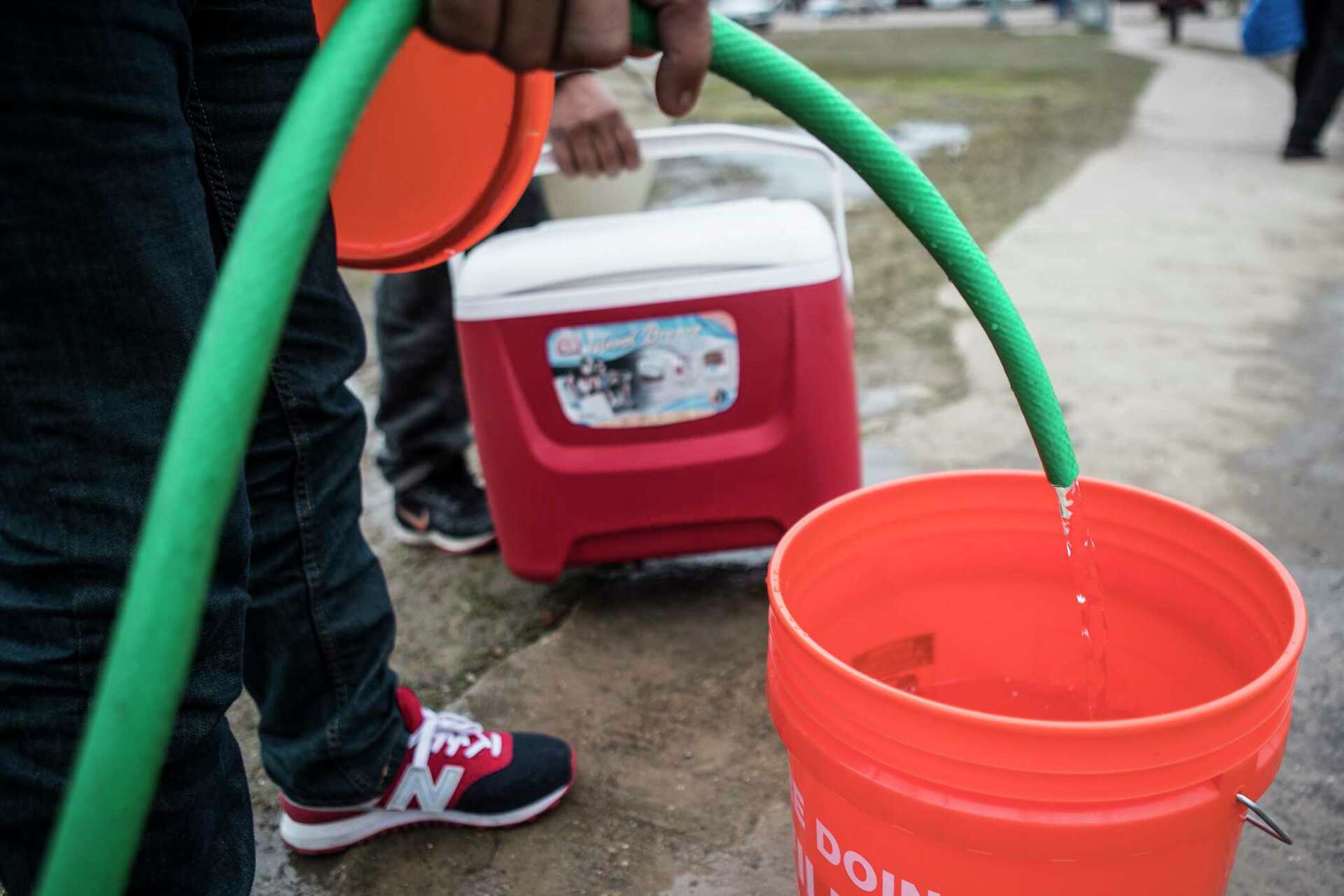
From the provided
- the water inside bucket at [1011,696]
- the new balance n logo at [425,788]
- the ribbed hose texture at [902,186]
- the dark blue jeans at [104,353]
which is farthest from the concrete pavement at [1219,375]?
the dark blue jeans at [104,353]

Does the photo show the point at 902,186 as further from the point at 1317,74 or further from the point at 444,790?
the point at 1317,74

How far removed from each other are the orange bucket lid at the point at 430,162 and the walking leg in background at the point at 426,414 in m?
0.51

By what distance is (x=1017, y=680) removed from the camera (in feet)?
3.79

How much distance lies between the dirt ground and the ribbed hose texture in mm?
550

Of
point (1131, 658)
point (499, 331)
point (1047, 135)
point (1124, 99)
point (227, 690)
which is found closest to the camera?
point (227, 690)

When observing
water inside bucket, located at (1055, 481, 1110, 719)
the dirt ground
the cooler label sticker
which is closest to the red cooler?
the cooler label sticker

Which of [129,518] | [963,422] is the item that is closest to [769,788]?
[129,518]

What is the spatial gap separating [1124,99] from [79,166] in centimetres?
707

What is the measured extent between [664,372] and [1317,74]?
4.19m

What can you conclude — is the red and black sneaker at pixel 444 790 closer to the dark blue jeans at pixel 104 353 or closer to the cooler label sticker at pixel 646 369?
the dark blue jeans at pixel 104 353

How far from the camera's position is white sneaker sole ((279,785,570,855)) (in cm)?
113

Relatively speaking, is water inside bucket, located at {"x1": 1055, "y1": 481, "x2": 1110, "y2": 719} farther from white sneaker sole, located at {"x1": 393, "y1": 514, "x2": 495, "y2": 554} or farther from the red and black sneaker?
white sneaker sole, located at {"x1": 393, "y1": 514, "x2": 495, "y2": 554}

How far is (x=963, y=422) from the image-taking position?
208cm

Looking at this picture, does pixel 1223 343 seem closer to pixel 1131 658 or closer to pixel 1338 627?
pixel 1338 627
